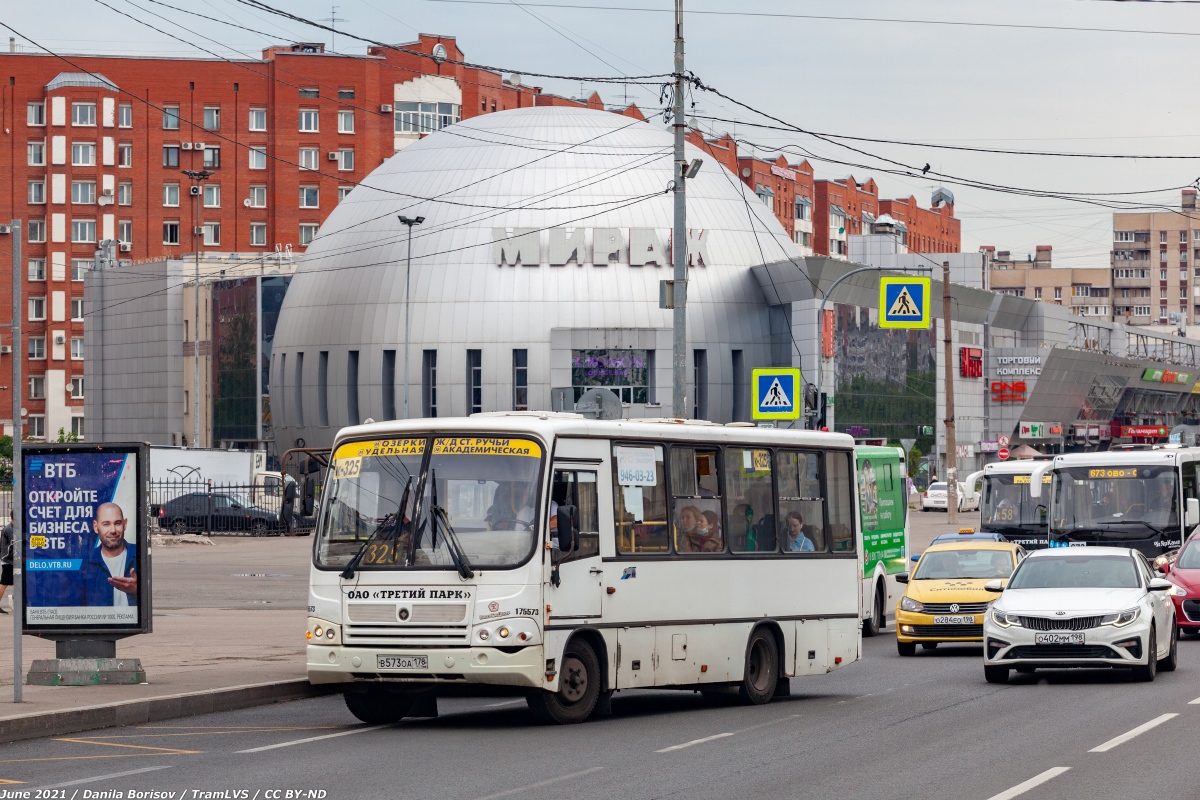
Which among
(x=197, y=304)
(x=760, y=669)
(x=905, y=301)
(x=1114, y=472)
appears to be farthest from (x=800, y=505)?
(x=197, y=304)

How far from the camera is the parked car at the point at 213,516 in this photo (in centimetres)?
5600

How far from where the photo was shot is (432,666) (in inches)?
551

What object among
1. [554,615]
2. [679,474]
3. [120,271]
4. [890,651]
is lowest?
[890,651]

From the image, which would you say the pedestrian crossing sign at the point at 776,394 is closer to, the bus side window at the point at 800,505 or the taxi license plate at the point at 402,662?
the bus side window at the point at 800,505

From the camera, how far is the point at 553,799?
1024 centimetres

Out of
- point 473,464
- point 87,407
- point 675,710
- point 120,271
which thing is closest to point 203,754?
point 473,464

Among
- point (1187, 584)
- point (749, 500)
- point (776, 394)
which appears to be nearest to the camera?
point (749, 500)

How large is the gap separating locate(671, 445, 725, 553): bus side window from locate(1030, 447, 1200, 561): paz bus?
48.8 ft

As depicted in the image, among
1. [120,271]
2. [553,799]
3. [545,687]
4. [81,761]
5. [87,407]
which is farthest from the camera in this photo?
[87,407]

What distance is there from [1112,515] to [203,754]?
21.1 m

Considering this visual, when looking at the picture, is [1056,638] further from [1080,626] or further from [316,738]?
[316,738]

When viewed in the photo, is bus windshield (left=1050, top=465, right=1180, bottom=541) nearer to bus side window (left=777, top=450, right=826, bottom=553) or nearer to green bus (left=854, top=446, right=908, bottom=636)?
green bus (left=854, top=446, right=908, bottom=636)

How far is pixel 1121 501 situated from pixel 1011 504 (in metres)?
8.00

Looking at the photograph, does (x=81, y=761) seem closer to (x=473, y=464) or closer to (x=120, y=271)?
(x=473, y=464)
